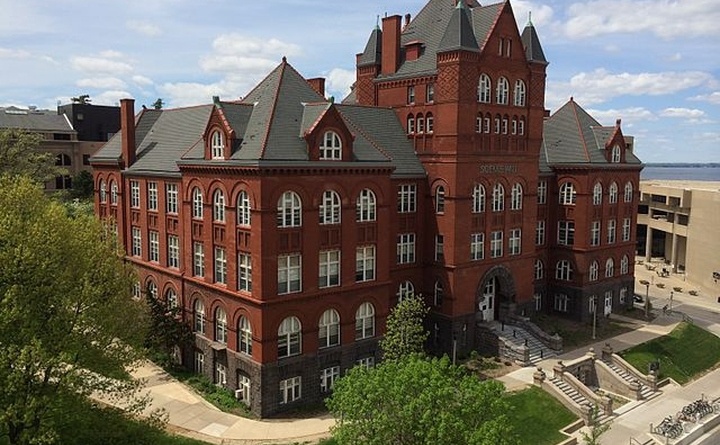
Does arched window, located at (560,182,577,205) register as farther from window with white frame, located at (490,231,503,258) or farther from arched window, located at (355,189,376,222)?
arched window, located at (355,189,376,222)

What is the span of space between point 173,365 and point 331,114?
20981mm

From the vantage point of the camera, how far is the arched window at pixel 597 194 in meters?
57.2

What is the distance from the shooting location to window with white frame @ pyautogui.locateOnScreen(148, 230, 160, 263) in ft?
157

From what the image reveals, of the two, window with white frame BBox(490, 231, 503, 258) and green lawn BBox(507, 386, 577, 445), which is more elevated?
window with white frame BBox(490, 231, 503, 258)

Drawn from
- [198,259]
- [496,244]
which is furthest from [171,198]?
[496,244]

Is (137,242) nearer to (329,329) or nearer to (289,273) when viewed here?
(289,273)

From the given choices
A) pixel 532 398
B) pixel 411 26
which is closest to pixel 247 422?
pixel 532 398

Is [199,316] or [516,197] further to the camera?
[516,197]

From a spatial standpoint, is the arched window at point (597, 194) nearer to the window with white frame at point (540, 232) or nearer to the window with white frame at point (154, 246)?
the window with white frame at point (540, 232)

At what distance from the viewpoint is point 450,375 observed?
90.0ft

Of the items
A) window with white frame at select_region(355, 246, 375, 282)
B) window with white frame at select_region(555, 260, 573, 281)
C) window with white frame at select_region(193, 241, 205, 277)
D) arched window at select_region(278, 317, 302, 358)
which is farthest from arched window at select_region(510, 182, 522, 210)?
window with white frame at select_region(193, 241, 205, 277)

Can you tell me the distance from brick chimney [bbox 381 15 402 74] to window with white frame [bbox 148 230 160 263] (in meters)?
22.3

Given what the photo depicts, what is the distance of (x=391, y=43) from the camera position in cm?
4950

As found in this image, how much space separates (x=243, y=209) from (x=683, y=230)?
257ft
